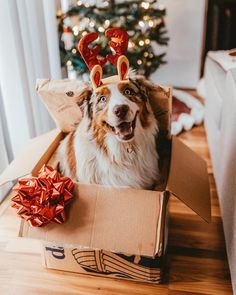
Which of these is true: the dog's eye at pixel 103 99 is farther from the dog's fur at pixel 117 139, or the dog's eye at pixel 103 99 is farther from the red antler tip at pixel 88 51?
the red antler tip at pixel 88 51

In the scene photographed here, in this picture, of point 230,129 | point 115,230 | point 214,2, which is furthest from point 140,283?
point 214,2

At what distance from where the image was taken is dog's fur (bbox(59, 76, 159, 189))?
3.87 ft

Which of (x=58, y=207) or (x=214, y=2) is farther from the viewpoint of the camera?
(x=214, y=2)

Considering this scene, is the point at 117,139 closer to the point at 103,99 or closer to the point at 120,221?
the point at 103,99

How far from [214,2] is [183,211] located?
1889mm

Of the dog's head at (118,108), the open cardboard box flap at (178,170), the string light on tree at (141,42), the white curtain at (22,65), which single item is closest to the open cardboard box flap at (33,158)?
the open cardboard box flap at (178,170)

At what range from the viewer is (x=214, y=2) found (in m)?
2.90

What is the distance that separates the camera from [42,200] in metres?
1.20

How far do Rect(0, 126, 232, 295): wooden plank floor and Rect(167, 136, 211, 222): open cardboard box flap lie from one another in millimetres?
283

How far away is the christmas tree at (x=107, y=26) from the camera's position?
2.37 metres

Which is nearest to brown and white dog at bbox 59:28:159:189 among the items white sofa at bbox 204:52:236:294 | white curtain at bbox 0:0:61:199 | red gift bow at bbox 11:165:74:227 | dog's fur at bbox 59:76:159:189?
dog's fur at bbox 59:76:159:189

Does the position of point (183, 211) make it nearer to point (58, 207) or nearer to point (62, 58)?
point (58, 207)

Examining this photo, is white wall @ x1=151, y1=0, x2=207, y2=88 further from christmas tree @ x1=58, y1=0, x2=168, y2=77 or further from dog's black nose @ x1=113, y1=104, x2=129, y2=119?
dog's black nose @ x1=113, y1=104, x2=129, y2=119

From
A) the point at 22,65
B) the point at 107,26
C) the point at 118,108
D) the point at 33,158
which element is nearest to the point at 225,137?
the point at 118,108
